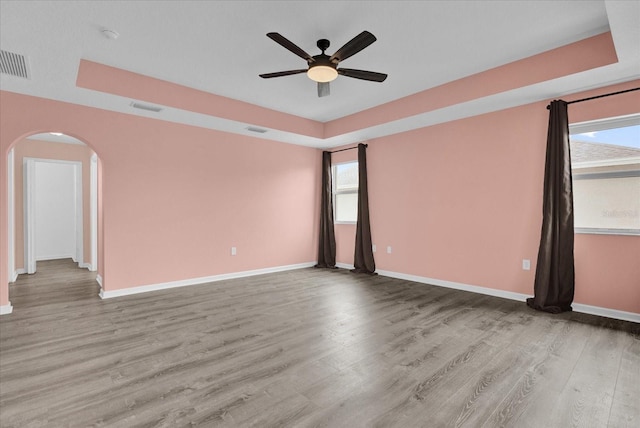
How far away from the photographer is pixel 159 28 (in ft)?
9.16

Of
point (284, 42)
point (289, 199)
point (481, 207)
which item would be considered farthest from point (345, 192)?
point (284, 42)

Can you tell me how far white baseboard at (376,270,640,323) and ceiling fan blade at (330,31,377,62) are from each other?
356cm

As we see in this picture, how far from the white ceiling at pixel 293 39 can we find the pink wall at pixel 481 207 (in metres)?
0.37

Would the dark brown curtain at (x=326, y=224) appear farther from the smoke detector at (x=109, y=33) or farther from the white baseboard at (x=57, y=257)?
the white baseboard at (x=57, y=257)

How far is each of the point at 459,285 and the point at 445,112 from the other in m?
2.52

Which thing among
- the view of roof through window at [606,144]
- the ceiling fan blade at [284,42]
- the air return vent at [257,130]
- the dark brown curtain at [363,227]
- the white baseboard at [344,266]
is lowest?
the white baseboard at [344,266]

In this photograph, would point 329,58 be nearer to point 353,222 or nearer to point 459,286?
point 459,286

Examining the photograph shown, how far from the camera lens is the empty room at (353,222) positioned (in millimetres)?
2014

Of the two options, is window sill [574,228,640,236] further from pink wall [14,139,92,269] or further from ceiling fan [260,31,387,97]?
pink wall [14,139,92,269]

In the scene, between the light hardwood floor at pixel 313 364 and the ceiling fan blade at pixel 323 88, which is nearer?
the light hardwood floor at pixel 313 364

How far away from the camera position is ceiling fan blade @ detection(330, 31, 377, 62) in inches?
95.5

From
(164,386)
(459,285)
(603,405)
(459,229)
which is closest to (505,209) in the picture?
(459,229)

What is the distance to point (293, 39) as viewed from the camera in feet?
9.88

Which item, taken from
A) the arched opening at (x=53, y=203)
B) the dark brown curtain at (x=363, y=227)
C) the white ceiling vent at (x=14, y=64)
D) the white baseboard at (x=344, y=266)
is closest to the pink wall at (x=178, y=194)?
the arched opening at (x=53, y=203)
